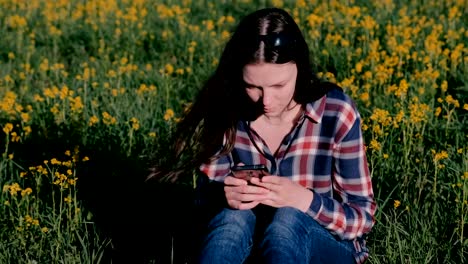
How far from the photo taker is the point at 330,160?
2.49 m

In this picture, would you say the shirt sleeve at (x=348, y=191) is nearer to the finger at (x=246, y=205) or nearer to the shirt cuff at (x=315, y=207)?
the shirt cuff at (x=315, y=207)

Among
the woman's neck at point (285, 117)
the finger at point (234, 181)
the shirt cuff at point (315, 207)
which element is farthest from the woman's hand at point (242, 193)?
the woman's neck at point (285, 117)

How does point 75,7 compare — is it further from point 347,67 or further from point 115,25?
point 347,67

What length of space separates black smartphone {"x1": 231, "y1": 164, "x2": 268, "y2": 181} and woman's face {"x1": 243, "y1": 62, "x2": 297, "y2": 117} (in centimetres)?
23

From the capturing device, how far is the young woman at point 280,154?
88.4 inches

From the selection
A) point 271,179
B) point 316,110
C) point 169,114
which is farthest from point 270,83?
point 169,114

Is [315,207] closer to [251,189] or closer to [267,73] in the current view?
[251,189]

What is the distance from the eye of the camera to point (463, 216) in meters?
2.88

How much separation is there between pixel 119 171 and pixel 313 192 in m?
1.59

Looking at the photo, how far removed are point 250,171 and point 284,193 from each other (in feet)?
0.40

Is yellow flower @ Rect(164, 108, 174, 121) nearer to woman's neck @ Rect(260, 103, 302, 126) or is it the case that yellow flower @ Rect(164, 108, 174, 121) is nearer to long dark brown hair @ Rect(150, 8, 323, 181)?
long dark brown hair @ Rect(150, 8, 323, 181)

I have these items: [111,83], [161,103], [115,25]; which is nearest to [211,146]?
[161,103]

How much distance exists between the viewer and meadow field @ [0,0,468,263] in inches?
118

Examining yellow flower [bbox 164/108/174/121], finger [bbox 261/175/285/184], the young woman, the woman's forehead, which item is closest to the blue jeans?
the young woman
